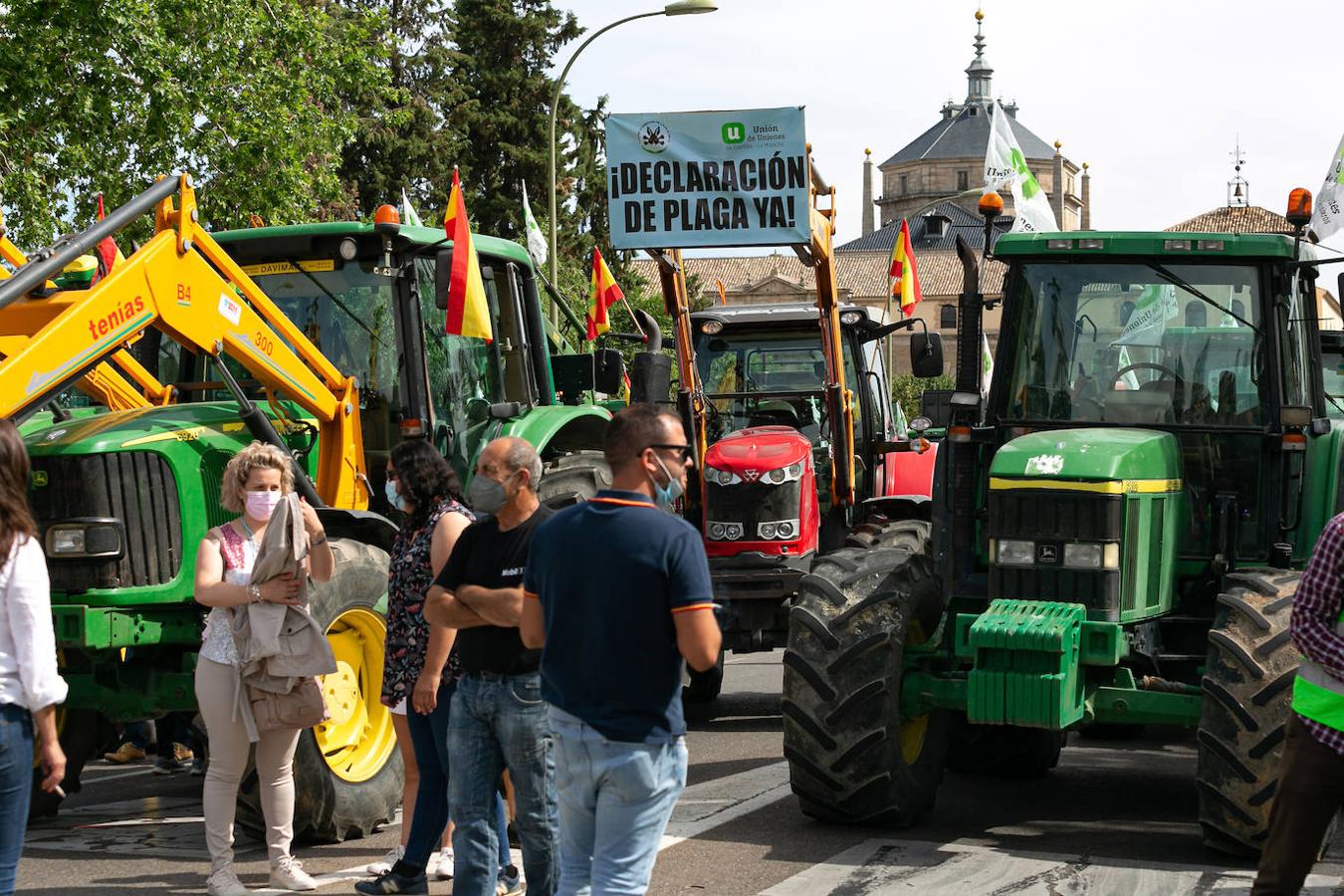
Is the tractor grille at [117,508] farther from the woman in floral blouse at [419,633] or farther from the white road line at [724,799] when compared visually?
the white road line at [724,799]

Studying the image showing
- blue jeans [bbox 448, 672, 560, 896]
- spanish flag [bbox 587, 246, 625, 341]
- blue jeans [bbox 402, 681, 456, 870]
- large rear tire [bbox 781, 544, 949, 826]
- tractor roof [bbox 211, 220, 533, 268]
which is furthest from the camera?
spanish flag [bbox 587, 246, 625, 341]

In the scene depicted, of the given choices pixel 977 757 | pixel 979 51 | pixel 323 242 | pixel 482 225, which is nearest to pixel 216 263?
pixel 323 242

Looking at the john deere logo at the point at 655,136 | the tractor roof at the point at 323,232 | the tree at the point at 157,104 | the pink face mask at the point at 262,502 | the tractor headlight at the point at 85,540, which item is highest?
the tree at the point at 157,104

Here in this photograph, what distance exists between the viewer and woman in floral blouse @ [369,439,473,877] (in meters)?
6.66

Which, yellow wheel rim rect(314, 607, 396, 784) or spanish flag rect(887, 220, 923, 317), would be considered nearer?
yellow wheel rim rect(314, 607, 396, 784)

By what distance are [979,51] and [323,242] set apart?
163631 millimetres

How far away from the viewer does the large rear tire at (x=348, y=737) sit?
7.91 m

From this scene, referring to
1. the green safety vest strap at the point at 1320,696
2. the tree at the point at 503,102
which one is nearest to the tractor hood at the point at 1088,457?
the green safety vest strap at the point at 1320,696

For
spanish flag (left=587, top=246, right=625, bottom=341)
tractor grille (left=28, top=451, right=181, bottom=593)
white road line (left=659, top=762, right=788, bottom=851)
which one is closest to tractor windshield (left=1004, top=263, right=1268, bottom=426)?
white road line (left=659, top=762, right=788, bottom=851)

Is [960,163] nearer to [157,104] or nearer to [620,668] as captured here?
[157,104]

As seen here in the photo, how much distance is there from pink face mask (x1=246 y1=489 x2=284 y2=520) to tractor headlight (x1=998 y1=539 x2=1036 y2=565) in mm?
3183

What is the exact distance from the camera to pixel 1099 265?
883 centimetres

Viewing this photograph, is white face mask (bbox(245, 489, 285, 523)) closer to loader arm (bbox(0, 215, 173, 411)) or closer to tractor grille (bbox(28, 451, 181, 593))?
tractor grille (bbox(28, 451, 181, 593))

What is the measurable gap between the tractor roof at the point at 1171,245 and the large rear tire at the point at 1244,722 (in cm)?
192
